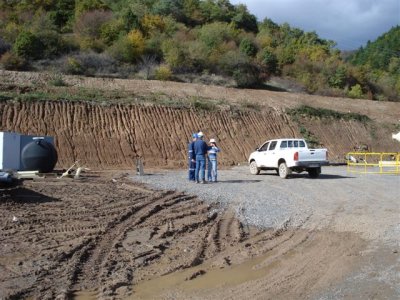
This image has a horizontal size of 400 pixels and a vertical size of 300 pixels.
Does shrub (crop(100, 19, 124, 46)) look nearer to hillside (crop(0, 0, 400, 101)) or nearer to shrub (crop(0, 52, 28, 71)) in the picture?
hillside (crop(0, 0, 400, 101))

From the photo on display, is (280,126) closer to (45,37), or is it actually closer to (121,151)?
(121,151)

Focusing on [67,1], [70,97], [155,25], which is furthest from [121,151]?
[67,1]

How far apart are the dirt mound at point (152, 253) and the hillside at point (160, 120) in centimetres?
1937

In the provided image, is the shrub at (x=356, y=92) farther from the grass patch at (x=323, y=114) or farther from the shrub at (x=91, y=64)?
the shrub at (x=91, y=64)

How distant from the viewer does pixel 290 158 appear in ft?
73.8

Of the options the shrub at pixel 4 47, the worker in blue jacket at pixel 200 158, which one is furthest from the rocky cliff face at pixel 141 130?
the shrub at pixel 4 47

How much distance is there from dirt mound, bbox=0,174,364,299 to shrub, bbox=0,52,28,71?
33.7m

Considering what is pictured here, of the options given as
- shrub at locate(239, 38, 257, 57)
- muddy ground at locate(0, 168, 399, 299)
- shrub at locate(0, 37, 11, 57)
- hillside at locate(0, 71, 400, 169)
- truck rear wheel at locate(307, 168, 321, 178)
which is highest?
shrub at locate(239, 38, 257, 57)

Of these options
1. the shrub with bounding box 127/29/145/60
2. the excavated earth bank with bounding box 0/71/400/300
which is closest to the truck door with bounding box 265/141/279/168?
the excavated earth bank with bounding box 0/71/400/300

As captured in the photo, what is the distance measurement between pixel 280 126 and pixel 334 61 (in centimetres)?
3052

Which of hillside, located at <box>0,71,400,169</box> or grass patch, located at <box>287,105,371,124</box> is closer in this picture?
hillside, located at <box>0,71,400,169</box>

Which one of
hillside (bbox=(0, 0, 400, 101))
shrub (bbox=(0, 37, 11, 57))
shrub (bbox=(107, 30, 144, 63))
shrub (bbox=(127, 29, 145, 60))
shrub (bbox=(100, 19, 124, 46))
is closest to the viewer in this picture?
shrub (bbox=(0, 37, 11, 57))

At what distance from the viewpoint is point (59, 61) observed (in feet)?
152

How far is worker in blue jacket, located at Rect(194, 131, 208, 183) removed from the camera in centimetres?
1934
